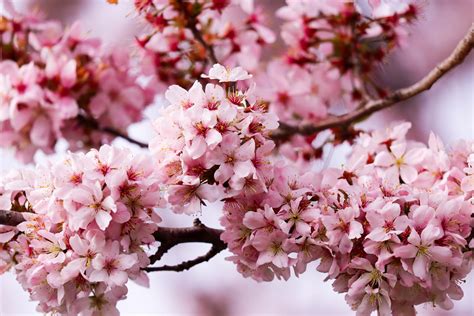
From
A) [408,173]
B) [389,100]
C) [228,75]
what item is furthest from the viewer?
[389,100]

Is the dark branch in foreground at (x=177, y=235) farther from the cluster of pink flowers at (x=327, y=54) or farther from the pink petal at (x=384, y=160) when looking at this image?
the cluster of pink flowers at (x=327, y=54)

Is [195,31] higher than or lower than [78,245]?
lower

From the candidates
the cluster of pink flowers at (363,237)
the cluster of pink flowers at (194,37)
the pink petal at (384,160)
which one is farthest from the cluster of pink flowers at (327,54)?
the cluster of pink flowers at (363,237)

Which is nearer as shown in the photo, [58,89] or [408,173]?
[408,173]

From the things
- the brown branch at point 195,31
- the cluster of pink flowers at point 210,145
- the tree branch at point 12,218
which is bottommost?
the brown branch at point 195,31

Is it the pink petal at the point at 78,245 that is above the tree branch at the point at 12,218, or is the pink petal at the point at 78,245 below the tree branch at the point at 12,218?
above

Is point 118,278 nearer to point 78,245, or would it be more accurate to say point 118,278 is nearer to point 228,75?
point 78,245

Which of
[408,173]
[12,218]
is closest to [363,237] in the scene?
[408,173]
